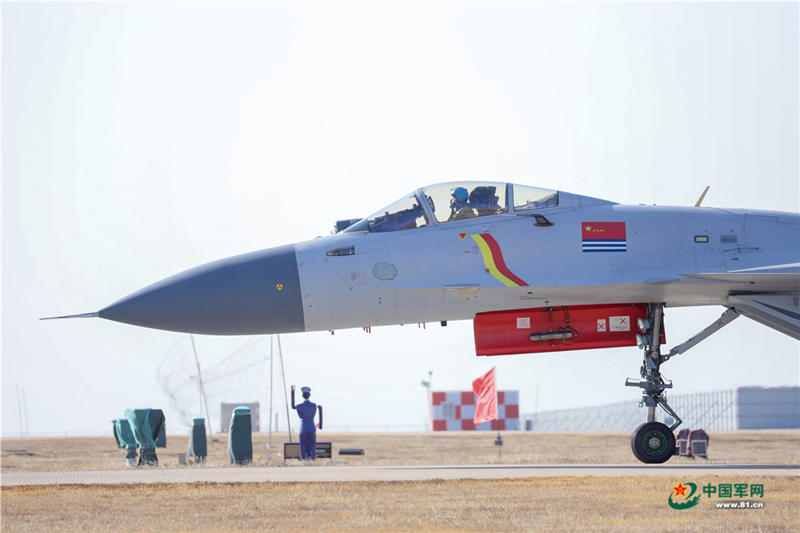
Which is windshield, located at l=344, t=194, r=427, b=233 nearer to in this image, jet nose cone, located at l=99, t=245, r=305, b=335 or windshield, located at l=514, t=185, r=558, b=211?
jet nose cone, located at l=99, t=245, r=305, b=335

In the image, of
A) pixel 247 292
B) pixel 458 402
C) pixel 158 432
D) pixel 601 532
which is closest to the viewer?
pixel 247 292

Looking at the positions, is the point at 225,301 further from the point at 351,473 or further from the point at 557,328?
the point at 351,473

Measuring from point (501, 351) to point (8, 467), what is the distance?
1821 centimetres

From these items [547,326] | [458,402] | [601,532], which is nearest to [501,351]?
[547,326]

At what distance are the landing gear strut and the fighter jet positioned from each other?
2 centimetres

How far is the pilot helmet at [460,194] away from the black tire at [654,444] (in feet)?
12.4

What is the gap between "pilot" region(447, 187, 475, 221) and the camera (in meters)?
13.3

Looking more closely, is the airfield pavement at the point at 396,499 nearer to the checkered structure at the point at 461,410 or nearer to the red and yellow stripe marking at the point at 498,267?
the red and yellow stripe marking at the point at 498,267

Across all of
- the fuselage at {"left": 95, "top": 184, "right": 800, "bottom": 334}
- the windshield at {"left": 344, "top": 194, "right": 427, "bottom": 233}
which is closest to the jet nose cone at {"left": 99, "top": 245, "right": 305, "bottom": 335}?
the fuselage at {"left": 95, "top": 184, "right": 800, "bottom": 334}

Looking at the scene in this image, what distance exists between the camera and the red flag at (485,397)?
29.7 meters

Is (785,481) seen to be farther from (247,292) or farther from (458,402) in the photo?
(458,402)

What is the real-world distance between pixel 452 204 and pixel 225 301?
3129mm

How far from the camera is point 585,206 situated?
1359 cm

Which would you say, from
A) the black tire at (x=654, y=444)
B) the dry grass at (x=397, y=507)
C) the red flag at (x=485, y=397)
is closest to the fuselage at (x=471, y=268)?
the black tire at (x=654, y=444)
